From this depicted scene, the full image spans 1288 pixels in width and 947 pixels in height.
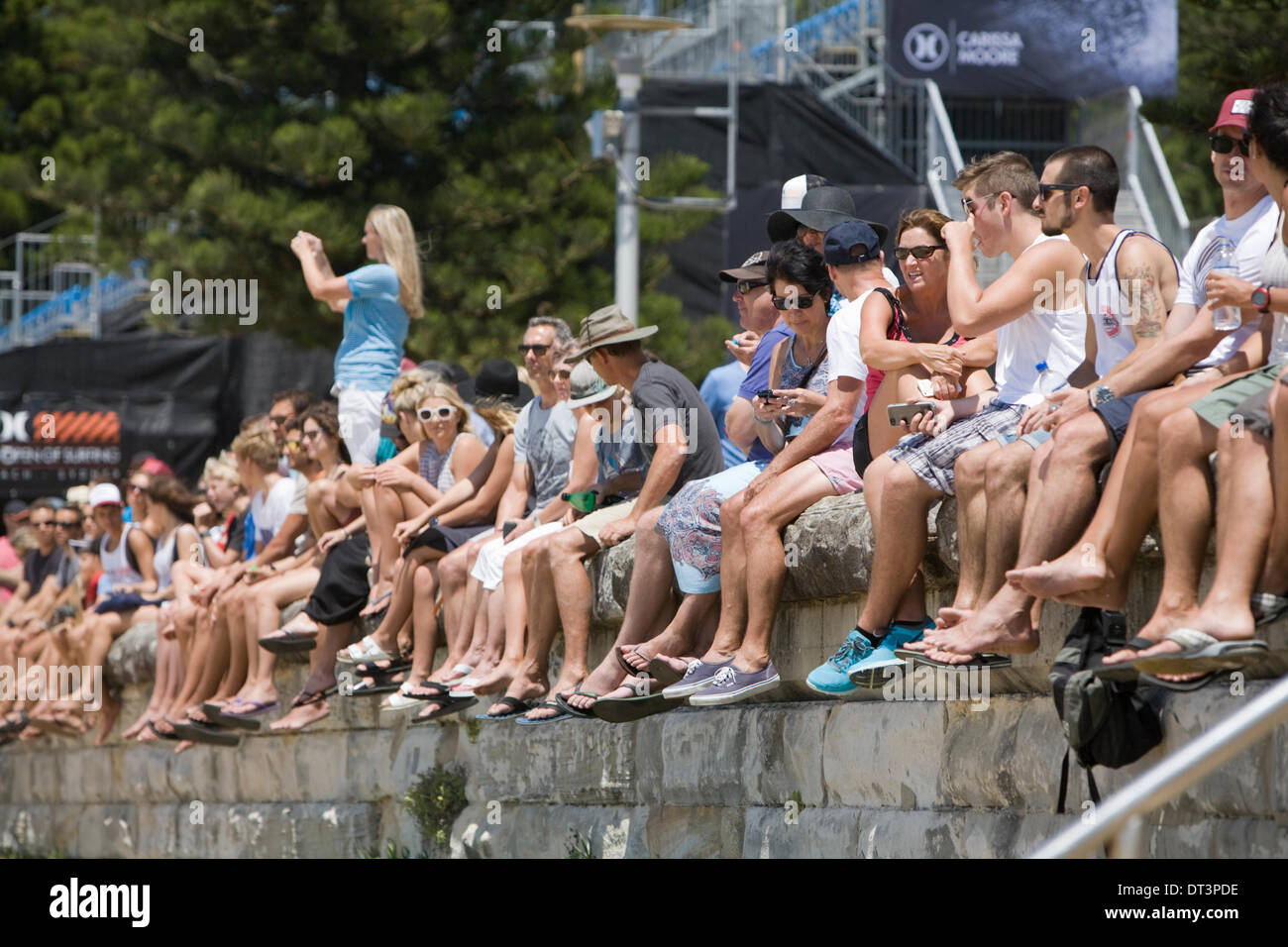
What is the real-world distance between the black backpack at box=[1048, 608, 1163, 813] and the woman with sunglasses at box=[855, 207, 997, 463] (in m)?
1.49

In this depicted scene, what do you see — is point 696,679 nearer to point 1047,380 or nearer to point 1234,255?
point 1047,380

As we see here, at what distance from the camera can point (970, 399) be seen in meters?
6.90

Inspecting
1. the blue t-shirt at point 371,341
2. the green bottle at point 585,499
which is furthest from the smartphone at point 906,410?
the blue t-shirt at point 371,341

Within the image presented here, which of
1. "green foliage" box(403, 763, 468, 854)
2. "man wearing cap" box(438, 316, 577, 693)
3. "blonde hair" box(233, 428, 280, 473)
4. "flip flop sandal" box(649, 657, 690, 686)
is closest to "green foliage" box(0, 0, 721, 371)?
"blonde hair" box(233, 428, 280, 473)

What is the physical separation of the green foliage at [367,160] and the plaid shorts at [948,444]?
38.9 feet

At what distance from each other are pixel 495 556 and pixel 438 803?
1894 mm

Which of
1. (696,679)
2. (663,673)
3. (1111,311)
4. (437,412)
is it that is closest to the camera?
(1111,311)

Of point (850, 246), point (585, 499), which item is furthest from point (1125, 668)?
point (585, 499)

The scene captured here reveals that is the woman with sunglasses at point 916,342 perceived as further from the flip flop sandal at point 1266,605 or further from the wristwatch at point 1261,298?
the flip flop sandal at point 1266,605

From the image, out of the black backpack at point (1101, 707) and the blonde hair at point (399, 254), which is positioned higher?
the blonde hair at point (399, 254)

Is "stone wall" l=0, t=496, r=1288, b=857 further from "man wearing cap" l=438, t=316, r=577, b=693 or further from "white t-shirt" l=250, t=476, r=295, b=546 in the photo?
"white t-shirt" l=250, t=476, r=295, b=546

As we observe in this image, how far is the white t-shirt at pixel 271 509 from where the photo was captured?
40.8ft

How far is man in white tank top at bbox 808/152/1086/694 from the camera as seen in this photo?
20.9ft

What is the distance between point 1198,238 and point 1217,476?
3.67ft
